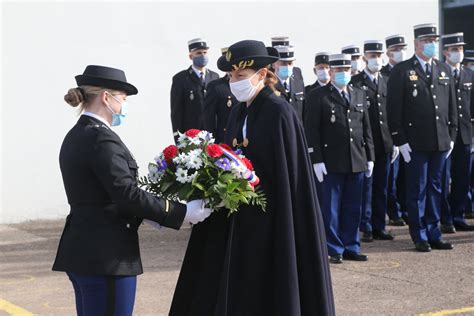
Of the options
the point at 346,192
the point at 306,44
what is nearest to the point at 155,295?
the point at 346,192

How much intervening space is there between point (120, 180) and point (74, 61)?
8.01 meters

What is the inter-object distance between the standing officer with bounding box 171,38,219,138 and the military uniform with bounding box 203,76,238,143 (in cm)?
115

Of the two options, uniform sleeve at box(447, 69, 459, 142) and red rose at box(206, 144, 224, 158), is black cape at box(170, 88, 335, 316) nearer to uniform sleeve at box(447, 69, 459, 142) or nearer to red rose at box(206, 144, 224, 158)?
red rose at box(206, 144, 224, 158)

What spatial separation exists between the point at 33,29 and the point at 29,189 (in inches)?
83.8

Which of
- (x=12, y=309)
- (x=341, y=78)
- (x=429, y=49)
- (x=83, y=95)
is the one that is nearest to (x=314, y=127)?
(x=341, y=78)

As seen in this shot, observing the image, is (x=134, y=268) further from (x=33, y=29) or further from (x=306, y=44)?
(x=306, y=44)

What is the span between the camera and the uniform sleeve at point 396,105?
30.5 ft

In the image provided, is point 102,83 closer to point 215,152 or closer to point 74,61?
point 215,152

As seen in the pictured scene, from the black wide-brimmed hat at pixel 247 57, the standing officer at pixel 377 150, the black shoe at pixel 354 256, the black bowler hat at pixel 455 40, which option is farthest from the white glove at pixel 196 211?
the black bowler hat at pixel 455 40

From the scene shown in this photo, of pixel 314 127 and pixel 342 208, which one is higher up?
pixel 314 127

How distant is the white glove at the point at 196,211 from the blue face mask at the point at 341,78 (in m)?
4.51

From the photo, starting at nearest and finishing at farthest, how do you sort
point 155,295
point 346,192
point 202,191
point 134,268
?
point 134,268 < point 202,191 < point 155,295 < point 346,192

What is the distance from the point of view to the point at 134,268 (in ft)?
14.5

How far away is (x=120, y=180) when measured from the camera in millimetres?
4277
